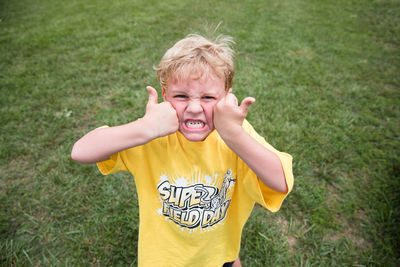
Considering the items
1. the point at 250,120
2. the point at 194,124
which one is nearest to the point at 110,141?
the point at 194,124

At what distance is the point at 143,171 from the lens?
4.09 ft

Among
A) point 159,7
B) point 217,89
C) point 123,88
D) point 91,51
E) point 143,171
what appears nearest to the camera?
point 217,89

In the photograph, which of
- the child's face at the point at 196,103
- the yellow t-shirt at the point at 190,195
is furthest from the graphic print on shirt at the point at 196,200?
the child's face at the point at 196,103

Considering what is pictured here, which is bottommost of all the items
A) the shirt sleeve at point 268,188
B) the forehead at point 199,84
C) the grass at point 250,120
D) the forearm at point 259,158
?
the grass at point 250,120

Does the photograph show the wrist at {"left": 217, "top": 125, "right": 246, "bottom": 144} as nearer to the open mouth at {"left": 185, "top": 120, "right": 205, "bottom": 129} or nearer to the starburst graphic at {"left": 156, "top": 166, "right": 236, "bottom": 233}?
the open mouth at {"left": 185, "top": 120, "right": 205, "bottom": 129}

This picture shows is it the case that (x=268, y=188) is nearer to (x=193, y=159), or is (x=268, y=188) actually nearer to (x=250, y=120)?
(x=193, y=159)

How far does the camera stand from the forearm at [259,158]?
0.93 metres

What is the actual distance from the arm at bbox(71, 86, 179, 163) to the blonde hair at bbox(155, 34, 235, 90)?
0.18 meters

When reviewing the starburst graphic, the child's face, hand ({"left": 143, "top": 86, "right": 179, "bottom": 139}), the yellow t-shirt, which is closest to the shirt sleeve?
the yellow t-shirt

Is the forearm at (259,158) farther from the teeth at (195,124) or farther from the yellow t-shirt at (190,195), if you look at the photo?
the teeth at (195,124)

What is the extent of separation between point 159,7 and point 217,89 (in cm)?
762

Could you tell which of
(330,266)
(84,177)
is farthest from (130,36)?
(330,266)

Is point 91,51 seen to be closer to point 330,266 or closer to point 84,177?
point 84,177

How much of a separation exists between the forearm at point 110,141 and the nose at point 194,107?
0.21m
